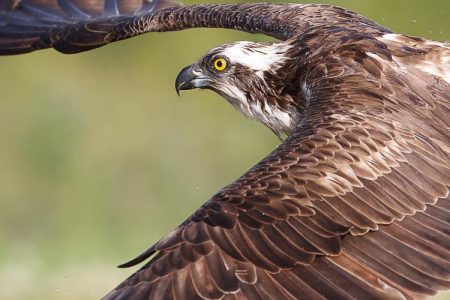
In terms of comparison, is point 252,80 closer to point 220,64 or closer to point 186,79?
point 220,64

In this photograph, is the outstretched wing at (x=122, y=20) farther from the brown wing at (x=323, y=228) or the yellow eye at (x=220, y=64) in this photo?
the brown wing at (x=323, y=228)

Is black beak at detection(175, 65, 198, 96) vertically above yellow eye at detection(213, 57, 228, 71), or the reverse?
black beak at detection(175, 65, 198, 96)

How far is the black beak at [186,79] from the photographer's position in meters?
12.3

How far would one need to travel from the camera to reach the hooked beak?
1228 cm

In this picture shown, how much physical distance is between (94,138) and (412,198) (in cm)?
805

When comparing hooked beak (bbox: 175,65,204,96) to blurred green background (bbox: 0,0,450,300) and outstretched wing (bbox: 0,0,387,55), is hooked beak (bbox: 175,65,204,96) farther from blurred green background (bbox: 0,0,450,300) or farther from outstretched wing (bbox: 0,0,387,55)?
blurred green background (bbox: 0,0,450,300)

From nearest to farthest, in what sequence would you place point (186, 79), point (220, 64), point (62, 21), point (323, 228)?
point (323, 228), point (220, 64), point (186, 79), point (62, 21)

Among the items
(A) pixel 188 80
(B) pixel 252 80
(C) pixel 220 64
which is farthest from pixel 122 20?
(B) pixel 252 80

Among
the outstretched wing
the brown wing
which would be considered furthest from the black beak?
the brown wing

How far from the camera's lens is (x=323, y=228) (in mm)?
9453

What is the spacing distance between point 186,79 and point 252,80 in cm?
66

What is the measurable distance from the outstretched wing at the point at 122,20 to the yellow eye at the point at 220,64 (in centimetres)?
87

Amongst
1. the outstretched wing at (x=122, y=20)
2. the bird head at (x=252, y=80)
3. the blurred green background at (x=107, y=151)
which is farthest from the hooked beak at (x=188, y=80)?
the blurred green background at (x=107, y=151)

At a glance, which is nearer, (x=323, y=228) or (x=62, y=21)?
(x=323, y=228)
